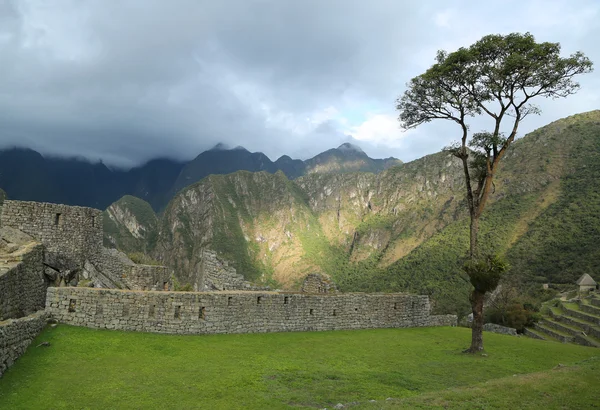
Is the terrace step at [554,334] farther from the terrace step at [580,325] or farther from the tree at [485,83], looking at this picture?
the tree at [485,83]

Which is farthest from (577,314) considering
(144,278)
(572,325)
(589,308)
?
(144,278)

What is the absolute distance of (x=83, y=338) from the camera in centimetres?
1084

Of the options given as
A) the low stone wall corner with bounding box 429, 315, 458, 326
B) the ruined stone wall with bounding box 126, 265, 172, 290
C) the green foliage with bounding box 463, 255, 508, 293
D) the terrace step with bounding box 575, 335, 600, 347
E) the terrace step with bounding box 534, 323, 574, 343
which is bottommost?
the terrace step with bounding box 534, 323, 574, 343

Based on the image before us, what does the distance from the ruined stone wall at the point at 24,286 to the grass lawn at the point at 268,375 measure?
1.23 m

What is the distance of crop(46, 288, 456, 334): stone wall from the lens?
1198 cm

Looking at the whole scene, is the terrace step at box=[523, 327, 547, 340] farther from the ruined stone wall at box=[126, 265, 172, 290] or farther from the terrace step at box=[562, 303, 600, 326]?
the ruined stone wall at box=[126, 265, 172, 290]

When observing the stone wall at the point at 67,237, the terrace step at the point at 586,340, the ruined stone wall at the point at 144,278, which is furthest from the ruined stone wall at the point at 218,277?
the terrace step at the point at 586,340

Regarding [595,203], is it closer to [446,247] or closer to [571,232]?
[571,232]

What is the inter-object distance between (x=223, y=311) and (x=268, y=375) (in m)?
4.49

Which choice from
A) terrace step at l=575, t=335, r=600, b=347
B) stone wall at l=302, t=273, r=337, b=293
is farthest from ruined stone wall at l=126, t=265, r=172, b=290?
terrace step at l=575, t=335, r=600, b=347

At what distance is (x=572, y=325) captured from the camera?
3416cm

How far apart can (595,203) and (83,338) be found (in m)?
101

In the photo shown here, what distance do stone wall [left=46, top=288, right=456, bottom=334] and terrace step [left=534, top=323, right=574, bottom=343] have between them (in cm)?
1868

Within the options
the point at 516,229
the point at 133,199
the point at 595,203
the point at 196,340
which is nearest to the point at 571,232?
the point at 595,203
